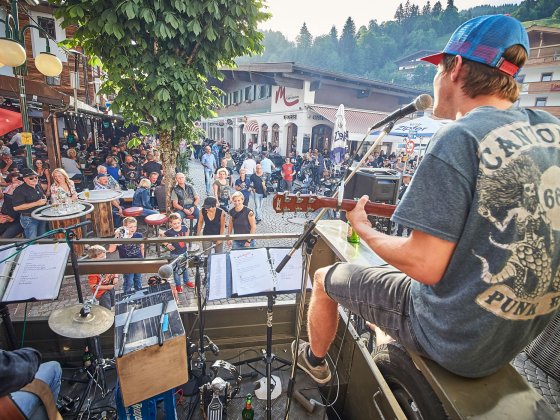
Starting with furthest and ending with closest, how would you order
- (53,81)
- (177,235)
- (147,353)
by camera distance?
(53,81)
(177,235)
(147,353)

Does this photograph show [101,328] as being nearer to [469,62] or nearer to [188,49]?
[469,62]

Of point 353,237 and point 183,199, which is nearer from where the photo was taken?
point 353,237

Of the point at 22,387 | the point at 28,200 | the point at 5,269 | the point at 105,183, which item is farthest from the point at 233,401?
the point at 105,183

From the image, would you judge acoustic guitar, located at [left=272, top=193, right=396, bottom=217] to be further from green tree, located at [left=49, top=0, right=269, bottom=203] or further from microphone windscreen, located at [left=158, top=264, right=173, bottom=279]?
green tree, located at [left=49, top=0, right=269, bottom=203]

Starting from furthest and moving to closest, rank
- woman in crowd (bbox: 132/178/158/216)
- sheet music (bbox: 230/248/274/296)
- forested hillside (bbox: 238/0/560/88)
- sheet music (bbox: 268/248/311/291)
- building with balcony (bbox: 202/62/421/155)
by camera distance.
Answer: forested hillside (bbox: 238/0/560/88), building with balcony (bbox: 202/62/421/155), woman in crowd (bbox: 132/178/158/216), sheet music (bbox: 268/248/311/291), sheet music (bbox: 230/248/274/296)

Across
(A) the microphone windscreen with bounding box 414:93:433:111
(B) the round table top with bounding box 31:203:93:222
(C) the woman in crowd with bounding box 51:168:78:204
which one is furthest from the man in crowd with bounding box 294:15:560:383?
(C) the woman in crowd with bounding box 51:168:78:204

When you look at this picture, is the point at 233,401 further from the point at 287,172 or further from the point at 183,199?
the point at 287,172

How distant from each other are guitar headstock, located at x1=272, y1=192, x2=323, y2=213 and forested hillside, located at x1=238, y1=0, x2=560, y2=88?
60.7 m

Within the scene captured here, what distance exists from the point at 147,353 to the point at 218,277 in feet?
2.86

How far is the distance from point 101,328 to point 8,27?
6527 millimetres

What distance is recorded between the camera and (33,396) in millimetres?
1995

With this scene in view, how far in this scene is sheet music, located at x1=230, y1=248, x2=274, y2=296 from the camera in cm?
272

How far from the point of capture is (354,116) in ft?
74.5

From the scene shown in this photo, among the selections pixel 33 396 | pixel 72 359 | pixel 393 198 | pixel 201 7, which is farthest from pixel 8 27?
pixel 393 198
